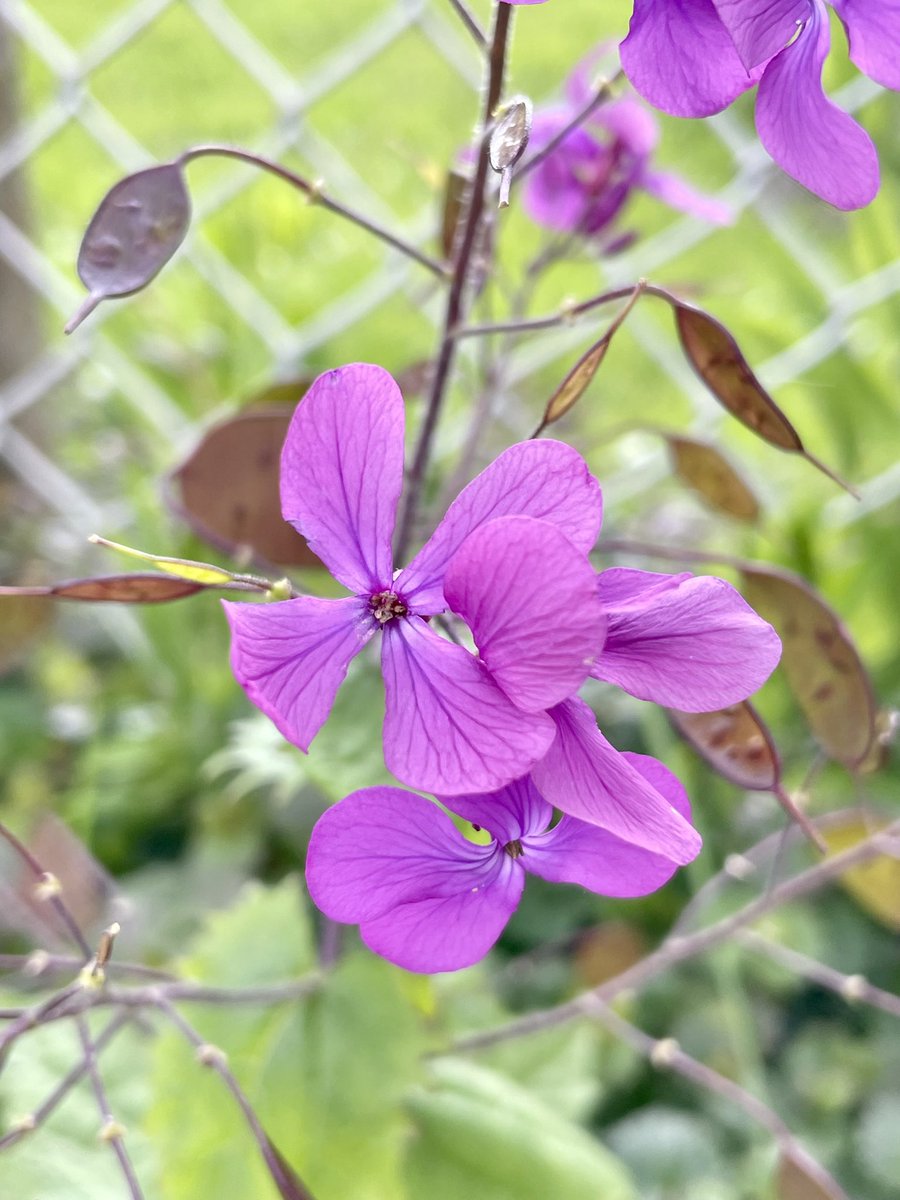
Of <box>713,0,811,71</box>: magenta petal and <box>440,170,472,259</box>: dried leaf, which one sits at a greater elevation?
<box>440,170,472,259</box>: dried leaf

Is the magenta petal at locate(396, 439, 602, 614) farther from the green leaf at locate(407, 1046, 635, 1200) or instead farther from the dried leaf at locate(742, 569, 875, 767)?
the green leaf at locate(407, 1046, 635, 1200)

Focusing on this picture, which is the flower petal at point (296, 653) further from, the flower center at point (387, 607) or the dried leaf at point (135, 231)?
the dried leaf at point (135, 231)

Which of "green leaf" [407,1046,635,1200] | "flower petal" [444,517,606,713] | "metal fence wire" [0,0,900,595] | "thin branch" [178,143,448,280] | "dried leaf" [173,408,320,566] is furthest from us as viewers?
"metal fence wire" [0,0,900,595]

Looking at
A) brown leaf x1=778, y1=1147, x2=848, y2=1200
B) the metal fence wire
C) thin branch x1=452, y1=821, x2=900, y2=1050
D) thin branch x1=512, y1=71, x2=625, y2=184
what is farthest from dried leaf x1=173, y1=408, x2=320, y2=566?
the metal fence wire

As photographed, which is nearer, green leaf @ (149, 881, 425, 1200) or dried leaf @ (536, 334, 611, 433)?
dried leaf @ (536, 334, 611, 433)

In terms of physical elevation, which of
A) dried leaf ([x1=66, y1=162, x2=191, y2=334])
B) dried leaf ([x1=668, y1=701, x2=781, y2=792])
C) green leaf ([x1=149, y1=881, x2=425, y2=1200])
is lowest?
green leaf ([x1=149, y1=881, x2=425, y2=1200])

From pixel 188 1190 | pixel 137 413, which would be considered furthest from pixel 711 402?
pixel 188 1190

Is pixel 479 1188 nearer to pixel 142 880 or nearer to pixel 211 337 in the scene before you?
pixel 142 880

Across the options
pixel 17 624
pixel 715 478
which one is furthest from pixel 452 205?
pixel 17 624
